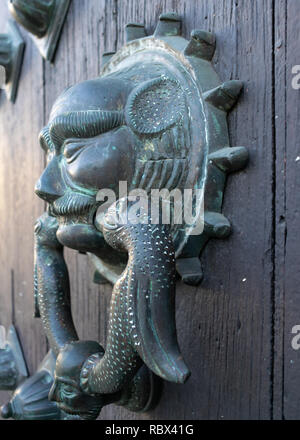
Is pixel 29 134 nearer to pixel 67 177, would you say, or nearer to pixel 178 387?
pixel 67 177

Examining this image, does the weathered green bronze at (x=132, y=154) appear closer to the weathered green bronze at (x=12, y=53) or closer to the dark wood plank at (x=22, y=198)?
the dark wood plank at (x=22, y=198)

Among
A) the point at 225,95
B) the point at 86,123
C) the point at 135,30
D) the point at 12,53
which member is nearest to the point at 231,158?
the point at 225,95

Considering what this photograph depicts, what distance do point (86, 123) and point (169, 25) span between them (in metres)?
0.22

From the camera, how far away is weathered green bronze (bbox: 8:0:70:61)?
40.9 inches

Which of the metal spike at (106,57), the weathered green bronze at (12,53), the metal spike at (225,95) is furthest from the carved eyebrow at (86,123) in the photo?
the weathered green bronze at (12,53)

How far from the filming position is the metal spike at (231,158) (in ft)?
2.12

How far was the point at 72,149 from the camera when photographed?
0.67m

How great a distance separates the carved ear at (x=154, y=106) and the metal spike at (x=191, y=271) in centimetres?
18

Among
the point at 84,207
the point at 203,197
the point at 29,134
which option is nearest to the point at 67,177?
the point at 84,207

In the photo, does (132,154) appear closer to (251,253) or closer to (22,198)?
(251,253)

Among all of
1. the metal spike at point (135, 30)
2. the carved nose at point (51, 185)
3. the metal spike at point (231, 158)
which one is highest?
the metal spike at point (135, 30)

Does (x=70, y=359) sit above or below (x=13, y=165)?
below

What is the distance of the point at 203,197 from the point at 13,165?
72 centimetres

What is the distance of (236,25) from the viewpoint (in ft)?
2.22
